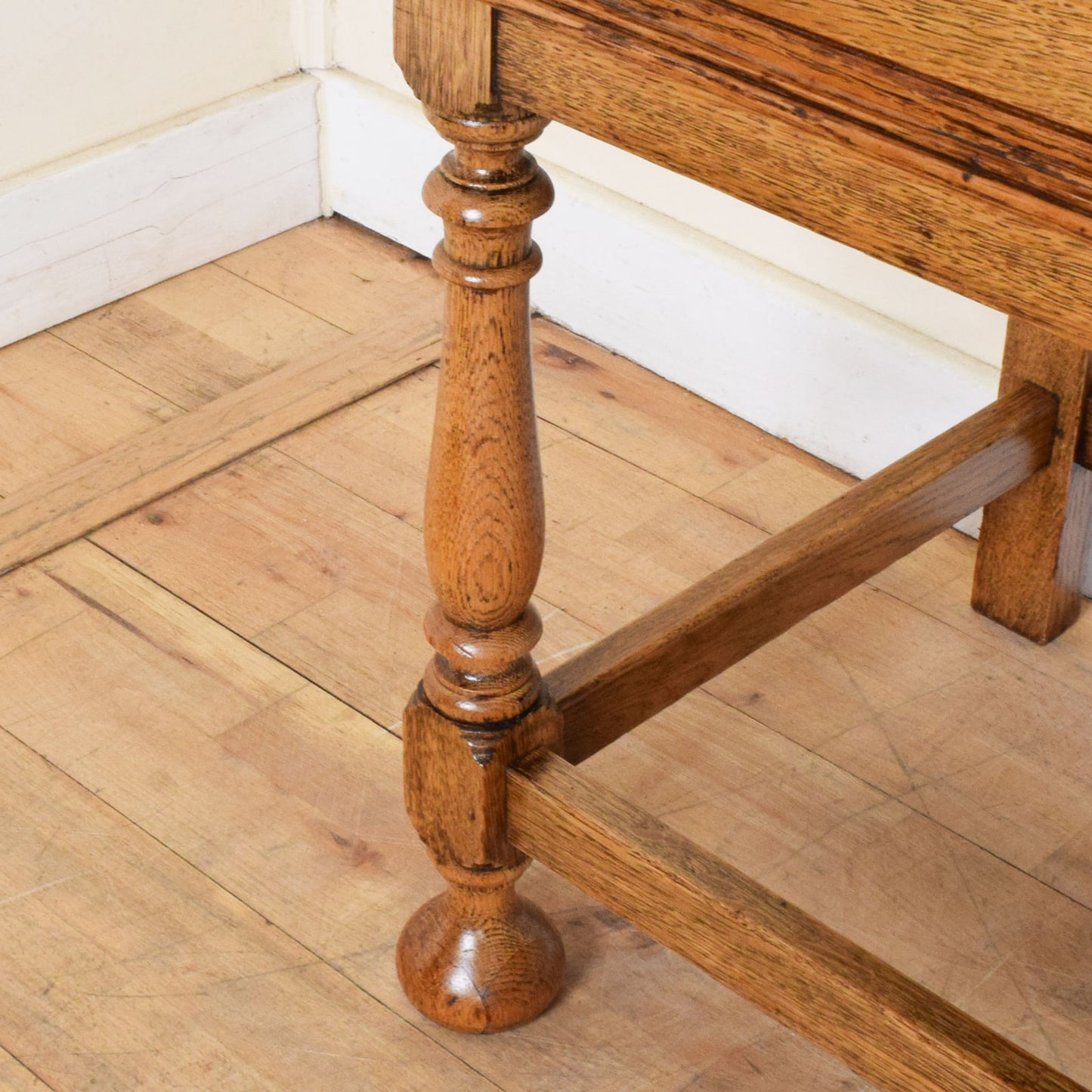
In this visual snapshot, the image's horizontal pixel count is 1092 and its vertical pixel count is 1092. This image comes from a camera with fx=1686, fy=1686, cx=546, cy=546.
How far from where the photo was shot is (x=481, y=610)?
1.05 metres

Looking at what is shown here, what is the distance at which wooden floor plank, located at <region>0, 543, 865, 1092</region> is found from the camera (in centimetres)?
A: 119

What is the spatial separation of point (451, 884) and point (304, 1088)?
0.55 feet

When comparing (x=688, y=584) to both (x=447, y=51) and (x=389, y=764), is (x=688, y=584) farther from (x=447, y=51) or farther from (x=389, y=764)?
(x=447, y=51)

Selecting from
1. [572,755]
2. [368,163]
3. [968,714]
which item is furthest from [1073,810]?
[368,163]

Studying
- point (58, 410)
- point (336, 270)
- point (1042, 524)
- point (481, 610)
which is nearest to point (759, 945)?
point (481, 610)

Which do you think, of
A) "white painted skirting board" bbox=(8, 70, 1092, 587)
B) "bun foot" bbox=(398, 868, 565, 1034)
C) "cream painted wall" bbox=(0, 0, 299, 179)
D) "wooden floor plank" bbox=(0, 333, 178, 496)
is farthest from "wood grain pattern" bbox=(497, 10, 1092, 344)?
"cream painted wall" bbox=(0, 0, 299, 179)

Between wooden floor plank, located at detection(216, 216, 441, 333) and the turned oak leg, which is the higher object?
the turned oak leg

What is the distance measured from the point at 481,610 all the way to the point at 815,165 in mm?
411

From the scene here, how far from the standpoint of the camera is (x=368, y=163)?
85.7 inches

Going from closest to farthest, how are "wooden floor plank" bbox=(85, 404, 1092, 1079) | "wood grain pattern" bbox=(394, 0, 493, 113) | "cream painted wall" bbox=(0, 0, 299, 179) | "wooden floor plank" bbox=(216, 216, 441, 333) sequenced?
1. "wood grain pattern" bbox=(394, 0, 493, 113)
2. "wooden floor plank" bbox=(85, 404, 1092, 1079)
3. "cream painted wall" bbox=(0, 0, 299, 179)
4. "wooden floor plank" bbox=(216, 216, 441, 333)

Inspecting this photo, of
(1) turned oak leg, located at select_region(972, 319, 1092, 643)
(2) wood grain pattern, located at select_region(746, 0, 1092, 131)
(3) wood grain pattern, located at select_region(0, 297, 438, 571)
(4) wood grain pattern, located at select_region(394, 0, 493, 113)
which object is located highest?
(2) wood grain pattern, located at select_region(746, 0, 1092, 131)

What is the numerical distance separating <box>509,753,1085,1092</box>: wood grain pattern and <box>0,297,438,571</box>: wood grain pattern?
77cm

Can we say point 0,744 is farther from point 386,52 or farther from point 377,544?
point 386,52

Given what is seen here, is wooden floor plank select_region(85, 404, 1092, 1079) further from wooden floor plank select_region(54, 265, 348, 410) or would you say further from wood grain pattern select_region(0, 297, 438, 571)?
wooden floor plank select_region(54, 265, 348, 410)
